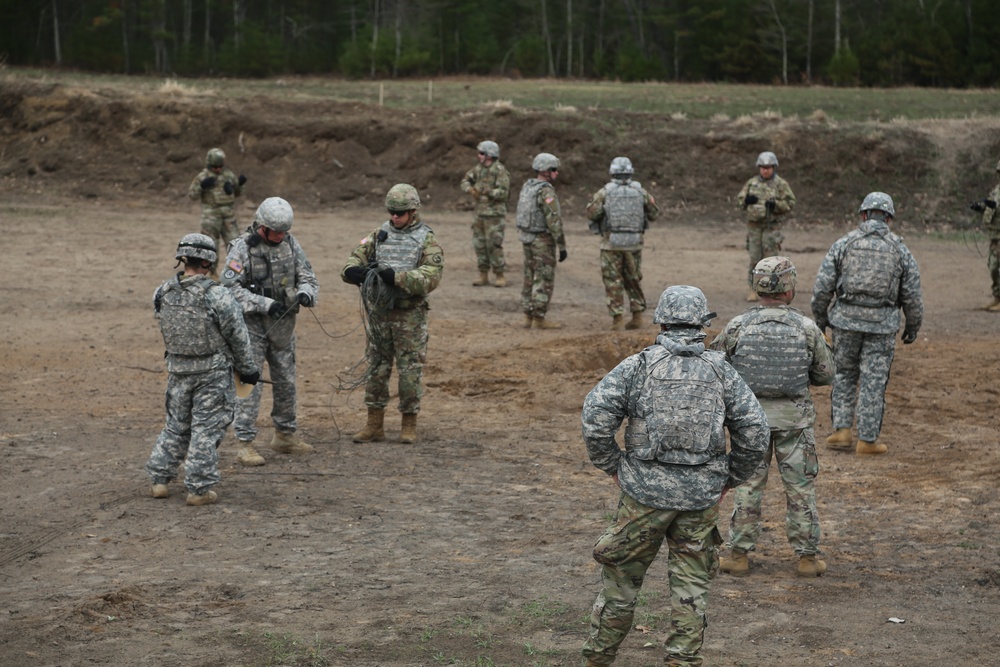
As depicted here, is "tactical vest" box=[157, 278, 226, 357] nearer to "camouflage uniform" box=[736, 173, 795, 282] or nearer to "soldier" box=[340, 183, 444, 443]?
"soldier" box=[340, 183, 444, 443]

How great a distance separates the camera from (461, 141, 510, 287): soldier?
1981cm

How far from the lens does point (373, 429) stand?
11562mm

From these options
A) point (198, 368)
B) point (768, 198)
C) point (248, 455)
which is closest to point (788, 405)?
point (198, 368)

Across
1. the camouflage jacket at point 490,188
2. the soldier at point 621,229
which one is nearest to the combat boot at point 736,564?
the soldier at point 621,229

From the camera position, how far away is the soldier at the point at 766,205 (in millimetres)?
17984

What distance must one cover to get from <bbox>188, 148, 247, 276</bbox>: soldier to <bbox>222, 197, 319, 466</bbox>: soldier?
30.9 feet

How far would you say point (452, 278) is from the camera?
20719 millimetres

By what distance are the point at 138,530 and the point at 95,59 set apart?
4971 cm

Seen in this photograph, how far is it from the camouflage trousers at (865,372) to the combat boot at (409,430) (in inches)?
152

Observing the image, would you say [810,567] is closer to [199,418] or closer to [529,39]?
[199,418]

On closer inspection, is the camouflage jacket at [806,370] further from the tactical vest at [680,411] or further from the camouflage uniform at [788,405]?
the tactical vest at [680,411]

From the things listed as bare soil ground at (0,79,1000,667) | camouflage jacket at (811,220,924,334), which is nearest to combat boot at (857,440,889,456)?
bare soil ground at (0,79,1000,667)

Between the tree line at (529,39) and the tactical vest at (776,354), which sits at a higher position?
the tree line at (529,39)

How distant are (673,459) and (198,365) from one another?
4.63 meters
